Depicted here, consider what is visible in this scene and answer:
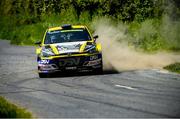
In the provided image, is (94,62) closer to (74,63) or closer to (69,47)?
(74,63)

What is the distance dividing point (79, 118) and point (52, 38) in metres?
8.92

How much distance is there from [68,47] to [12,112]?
714cm

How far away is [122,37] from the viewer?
1221 inches

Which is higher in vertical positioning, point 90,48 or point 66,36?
point 66,36

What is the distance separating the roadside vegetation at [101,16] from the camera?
28.5 metres

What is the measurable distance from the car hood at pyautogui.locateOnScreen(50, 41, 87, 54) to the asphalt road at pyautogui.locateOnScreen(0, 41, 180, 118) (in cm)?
87

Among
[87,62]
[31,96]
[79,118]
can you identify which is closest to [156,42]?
[87,62]

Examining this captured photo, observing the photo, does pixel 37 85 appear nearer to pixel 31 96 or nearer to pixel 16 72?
pixel 31 96

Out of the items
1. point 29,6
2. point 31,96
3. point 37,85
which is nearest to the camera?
point 31,96

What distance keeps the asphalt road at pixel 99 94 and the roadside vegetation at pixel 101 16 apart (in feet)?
33.1

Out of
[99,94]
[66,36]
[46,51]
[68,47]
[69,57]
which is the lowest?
[99,94]

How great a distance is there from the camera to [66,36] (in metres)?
18.5

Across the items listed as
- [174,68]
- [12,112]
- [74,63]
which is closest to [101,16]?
[174,68]

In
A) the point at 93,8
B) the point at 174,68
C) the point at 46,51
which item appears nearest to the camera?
the point at 46,51
